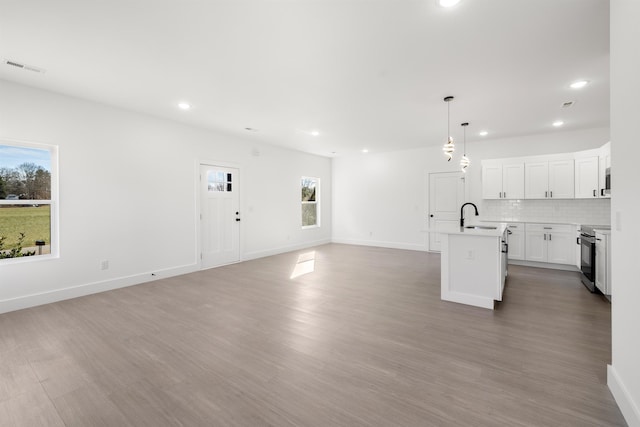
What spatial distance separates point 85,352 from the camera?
99.8 inches

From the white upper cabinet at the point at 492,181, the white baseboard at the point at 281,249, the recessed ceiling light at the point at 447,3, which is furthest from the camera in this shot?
the white baseboard at the point at 281,249

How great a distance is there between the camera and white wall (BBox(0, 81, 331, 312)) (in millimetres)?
3625

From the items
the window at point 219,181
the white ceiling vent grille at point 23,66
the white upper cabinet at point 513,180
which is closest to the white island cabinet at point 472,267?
the white upper cabinet at point 513,180

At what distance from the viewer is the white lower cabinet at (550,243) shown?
17.7 ft

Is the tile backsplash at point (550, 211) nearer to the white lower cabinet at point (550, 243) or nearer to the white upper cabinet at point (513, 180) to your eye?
the white upper cabinet at point (513, 180)

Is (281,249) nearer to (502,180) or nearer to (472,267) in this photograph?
(472,267)

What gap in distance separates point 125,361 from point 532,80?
5103 millimetres

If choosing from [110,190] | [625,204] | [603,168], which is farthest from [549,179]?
[110,190]

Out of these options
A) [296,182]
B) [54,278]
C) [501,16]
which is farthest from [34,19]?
[296,182]

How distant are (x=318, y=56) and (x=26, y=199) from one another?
13.3 ft

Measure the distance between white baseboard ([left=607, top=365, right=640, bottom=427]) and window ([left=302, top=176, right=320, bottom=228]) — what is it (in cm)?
695

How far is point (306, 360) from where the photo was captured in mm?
2383

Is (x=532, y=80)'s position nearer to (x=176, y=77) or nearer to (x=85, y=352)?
(x=176, y=77)

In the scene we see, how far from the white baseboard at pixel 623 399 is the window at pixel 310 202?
695 cm
